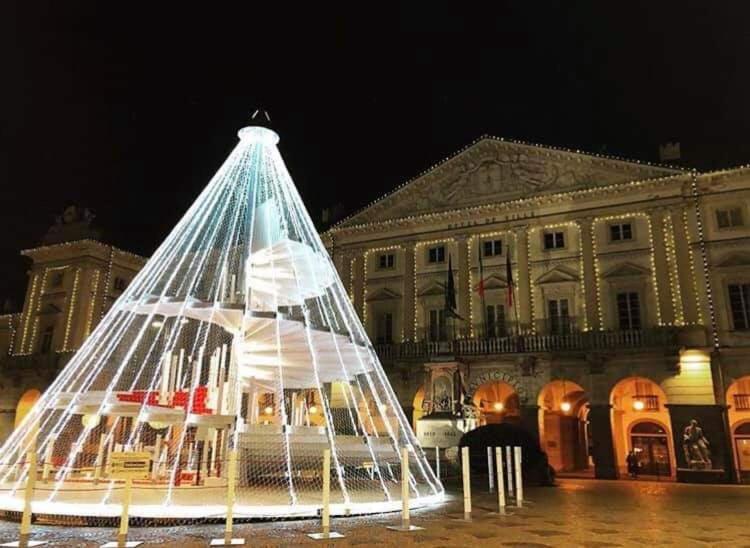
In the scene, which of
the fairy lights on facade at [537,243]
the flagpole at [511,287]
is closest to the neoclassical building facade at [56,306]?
the flagpole at [511,287]

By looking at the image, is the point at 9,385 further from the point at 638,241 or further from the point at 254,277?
the point at 638,241

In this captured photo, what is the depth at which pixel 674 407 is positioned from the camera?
27.7 metres

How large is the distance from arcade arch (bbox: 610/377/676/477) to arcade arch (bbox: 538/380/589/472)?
209 centimetres

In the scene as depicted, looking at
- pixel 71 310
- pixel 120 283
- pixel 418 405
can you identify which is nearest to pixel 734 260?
pixel 418 405

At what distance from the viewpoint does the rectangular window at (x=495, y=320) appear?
33.0 meters

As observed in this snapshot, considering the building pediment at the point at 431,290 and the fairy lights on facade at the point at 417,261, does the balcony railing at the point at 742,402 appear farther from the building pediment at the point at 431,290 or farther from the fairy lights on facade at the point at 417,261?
the building pediment at the point at 431,290

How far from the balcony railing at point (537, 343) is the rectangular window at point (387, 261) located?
548cm

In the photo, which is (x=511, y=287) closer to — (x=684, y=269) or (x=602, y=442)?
(x=684, y=269)

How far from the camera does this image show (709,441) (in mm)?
26656

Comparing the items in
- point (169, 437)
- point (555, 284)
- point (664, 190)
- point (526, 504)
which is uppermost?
point (664, 190)

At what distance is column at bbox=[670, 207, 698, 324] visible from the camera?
1122 inches

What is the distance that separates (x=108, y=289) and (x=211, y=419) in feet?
119

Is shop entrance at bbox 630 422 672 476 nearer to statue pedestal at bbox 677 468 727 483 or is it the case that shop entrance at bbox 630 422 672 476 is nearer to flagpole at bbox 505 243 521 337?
statue pedestal at bbox 677 468 727 483

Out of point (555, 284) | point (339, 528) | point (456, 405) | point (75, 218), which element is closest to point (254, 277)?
point (339, 528)
